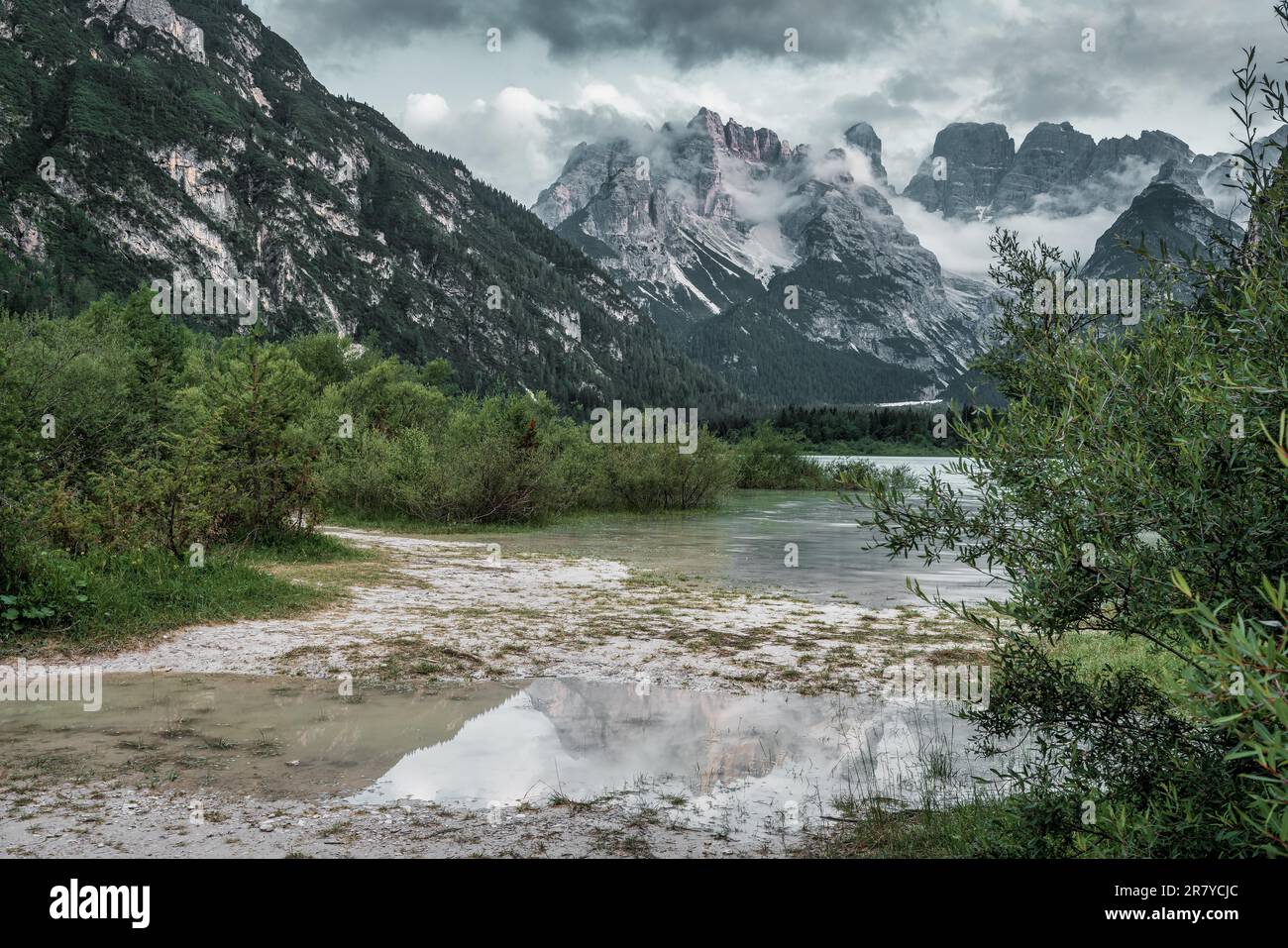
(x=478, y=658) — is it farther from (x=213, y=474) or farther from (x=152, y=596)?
(x=213, y=474)

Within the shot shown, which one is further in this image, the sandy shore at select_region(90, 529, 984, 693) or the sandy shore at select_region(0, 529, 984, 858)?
the sandy shore at select_region(90, 529, 984, 693)

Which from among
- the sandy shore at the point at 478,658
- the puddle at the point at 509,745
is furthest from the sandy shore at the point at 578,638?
the puddle at the point at 509,745

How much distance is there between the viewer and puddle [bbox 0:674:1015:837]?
7332 mm

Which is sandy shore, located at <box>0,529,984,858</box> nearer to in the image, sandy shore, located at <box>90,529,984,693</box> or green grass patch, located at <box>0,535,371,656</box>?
sandy shore, located at <box>90,529,984,693</box>

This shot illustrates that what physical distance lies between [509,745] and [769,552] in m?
20.9

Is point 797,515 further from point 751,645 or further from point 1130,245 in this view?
point 1130,245

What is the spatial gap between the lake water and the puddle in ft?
13.3

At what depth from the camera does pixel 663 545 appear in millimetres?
30047

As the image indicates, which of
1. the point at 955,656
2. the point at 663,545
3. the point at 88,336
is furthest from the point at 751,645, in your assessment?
the point at 88,336

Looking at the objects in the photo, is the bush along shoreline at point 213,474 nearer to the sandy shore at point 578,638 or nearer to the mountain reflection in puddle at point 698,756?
the sandy shore at point 578,638

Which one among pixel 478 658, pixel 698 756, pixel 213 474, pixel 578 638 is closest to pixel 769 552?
pixel 578 638

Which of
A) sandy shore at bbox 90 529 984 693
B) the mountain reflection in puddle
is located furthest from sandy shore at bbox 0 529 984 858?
the mountain reflection in puddle

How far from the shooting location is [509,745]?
8.75m

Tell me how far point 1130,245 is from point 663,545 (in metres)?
24.7
